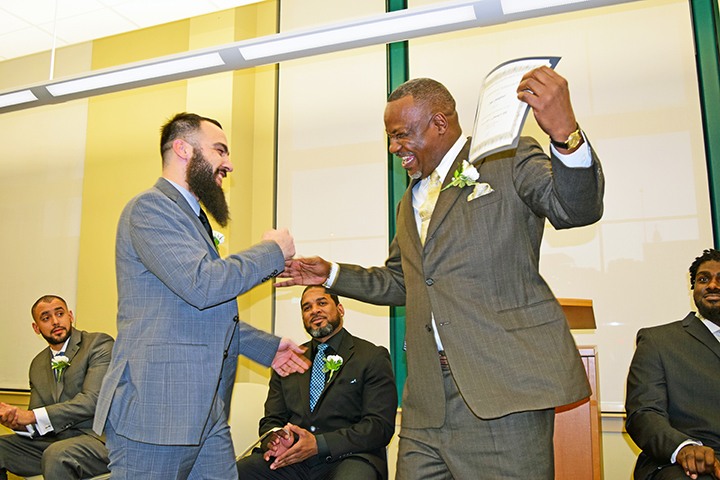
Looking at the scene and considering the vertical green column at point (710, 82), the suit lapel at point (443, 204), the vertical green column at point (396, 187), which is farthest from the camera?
the vertical green column at point (396, 187)

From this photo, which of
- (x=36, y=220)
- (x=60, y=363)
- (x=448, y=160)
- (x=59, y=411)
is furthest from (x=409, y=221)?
(x=36, y=220)

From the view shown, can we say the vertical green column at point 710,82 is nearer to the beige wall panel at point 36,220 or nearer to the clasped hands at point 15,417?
the clasped hands at point 15,417

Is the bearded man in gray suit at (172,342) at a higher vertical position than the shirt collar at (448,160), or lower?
lower

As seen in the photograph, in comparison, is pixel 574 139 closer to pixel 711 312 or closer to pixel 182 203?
pixel 182 203

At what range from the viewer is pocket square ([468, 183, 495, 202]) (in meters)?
1.88

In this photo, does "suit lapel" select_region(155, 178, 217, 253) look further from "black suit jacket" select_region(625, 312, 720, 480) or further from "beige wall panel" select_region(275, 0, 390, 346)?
"beige wall panel" select_region(275, 0, 390, 346)

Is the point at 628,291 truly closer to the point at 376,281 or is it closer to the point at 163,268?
the point at 376,281

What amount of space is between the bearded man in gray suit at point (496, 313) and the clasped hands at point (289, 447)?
47.6 inches

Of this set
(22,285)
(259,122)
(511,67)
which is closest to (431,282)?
(511,67)

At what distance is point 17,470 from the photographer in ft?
13.0

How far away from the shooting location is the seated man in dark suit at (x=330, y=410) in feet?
9.96

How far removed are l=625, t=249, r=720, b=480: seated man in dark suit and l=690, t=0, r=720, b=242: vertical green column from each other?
3.98ft

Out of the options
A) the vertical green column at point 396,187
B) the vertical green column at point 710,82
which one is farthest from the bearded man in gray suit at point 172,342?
the vertical green column at point 710,82

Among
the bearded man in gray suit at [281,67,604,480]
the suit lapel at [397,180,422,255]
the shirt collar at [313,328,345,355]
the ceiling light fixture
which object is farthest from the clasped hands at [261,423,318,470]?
the ceiling light fixture
